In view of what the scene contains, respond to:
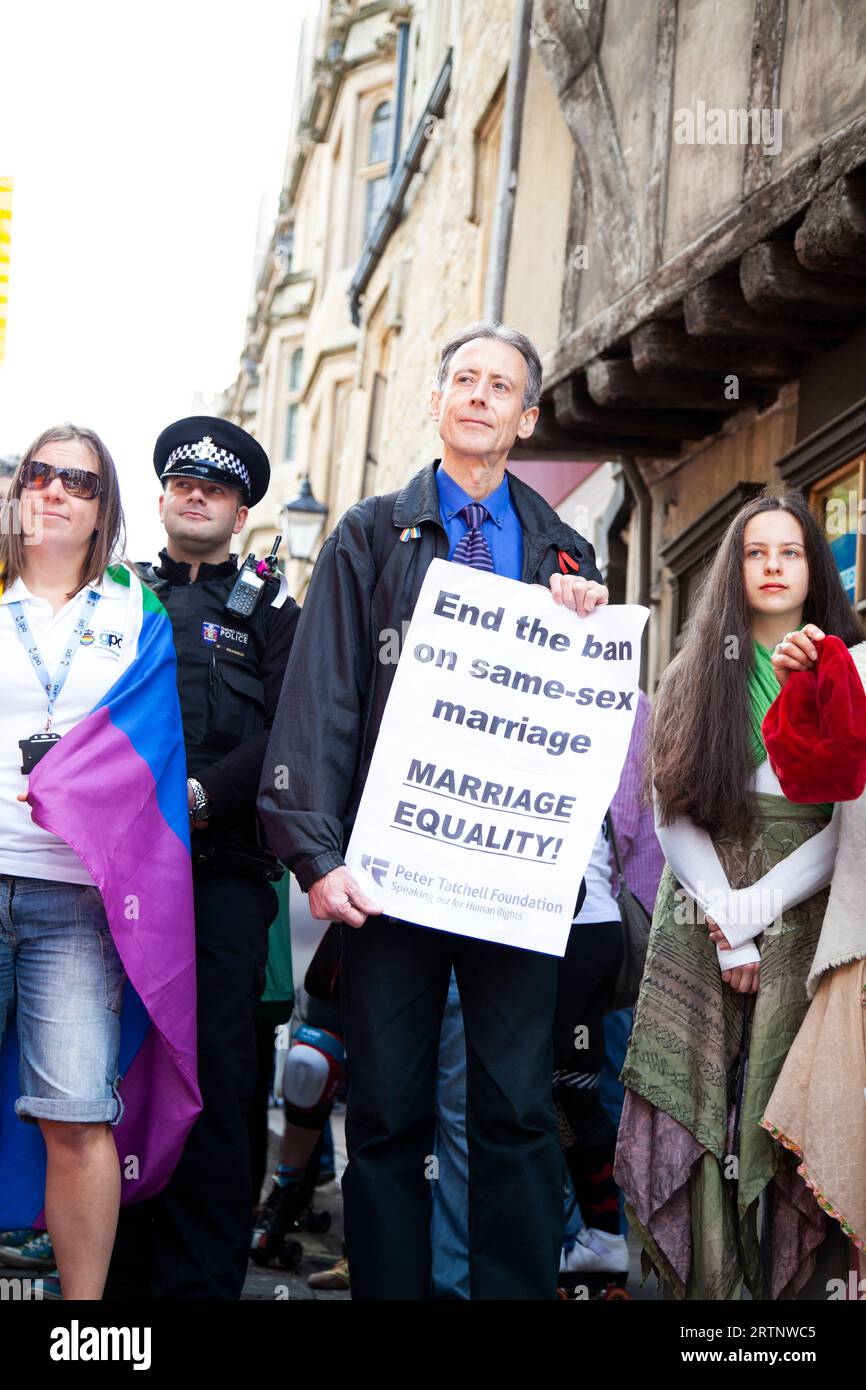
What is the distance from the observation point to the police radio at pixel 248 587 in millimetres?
4691

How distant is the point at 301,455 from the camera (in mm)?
37312

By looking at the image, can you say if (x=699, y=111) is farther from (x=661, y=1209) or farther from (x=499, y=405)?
(x=661, y=1209)

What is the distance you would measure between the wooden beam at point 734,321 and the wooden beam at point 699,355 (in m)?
0.40

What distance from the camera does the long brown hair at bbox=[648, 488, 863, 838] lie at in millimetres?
4375

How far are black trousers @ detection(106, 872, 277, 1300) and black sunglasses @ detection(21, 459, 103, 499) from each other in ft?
3.36

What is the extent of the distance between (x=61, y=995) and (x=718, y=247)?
223 inches

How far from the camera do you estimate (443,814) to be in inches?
147

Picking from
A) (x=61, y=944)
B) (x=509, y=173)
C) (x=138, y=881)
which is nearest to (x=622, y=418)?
(x=509, y=173)

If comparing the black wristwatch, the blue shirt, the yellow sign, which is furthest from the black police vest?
the yellow sign
